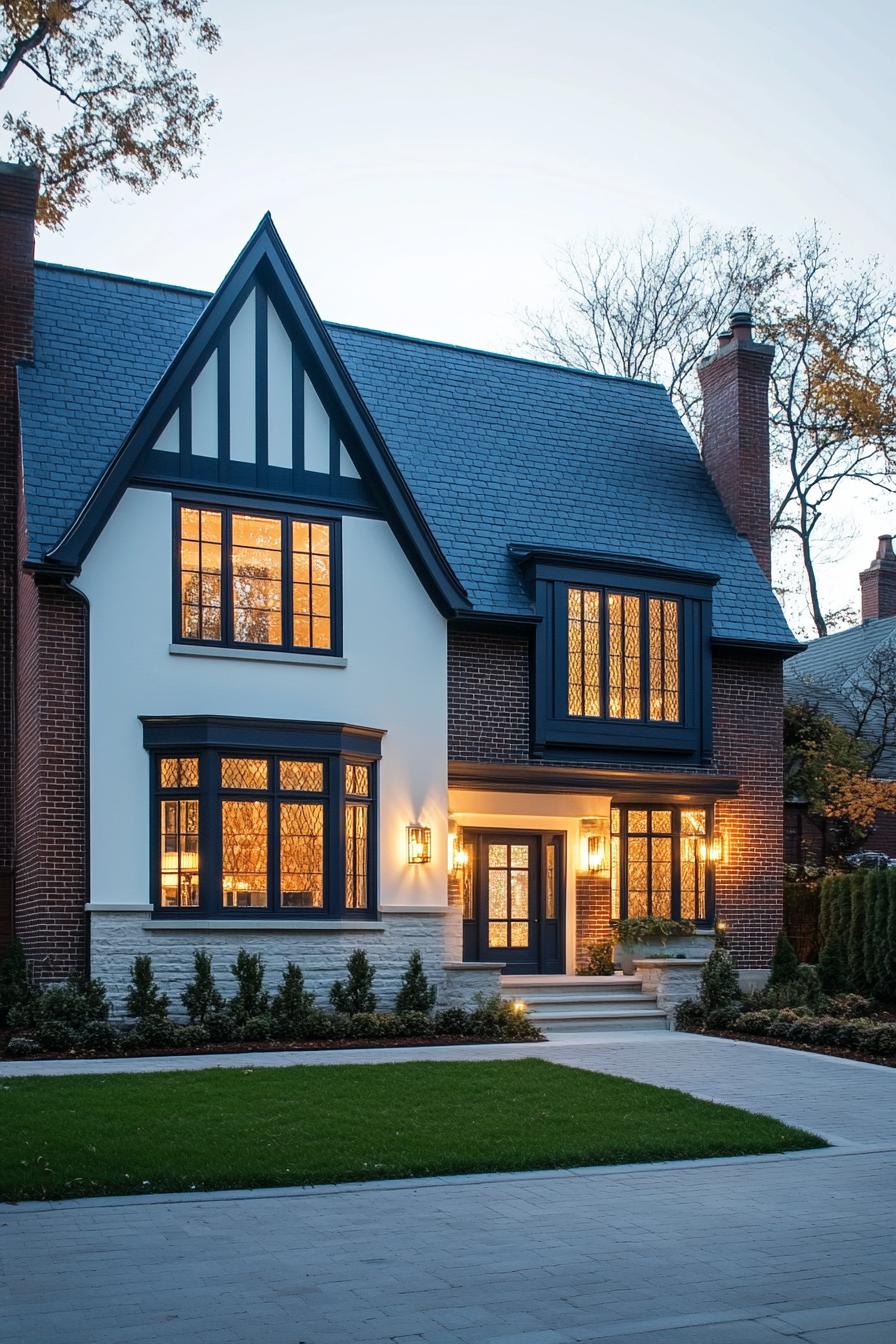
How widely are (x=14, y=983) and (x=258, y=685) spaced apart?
435cm

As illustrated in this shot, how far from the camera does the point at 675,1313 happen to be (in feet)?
21.5

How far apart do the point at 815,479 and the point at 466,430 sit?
49.7 ft

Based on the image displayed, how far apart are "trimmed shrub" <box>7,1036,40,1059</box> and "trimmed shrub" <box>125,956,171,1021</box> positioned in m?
1.66

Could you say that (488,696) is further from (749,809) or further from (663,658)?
(749,809)

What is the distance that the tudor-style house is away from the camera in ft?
56.3

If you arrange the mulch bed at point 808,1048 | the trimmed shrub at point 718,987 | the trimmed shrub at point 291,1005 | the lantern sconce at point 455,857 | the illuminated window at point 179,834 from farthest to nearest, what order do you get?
1. the lantern sconce at point 455,857
2. the trimmed shrub at point 718,987
3. the illuminated window at point 179,834
4. the trimmed shrub at point 291,1005
5. the mulch bed at point 808,1048

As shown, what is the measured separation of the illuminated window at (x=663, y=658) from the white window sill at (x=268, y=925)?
17.8 ft

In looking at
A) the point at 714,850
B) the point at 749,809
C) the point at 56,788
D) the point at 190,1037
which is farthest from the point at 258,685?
the point at 749,809

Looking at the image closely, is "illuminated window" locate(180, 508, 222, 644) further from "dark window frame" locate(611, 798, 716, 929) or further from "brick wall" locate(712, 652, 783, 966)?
"brick wall" locate(712, 652, 783, 966)

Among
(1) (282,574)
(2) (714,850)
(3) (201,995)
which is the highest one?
(1) (282,574)

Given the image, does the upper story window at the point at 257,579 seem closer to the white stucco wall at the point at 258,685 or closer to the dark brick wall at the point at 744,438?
the white stucco wall at the point at 258,685

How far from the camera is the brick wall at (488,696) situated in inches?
776

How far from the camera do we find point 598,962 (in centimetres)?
2045

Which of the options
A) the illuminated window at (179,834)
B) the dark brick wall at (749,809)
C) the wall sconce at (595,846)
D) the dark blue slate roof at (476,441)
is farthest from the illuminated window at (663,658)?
the illuminated window at (179,834)
